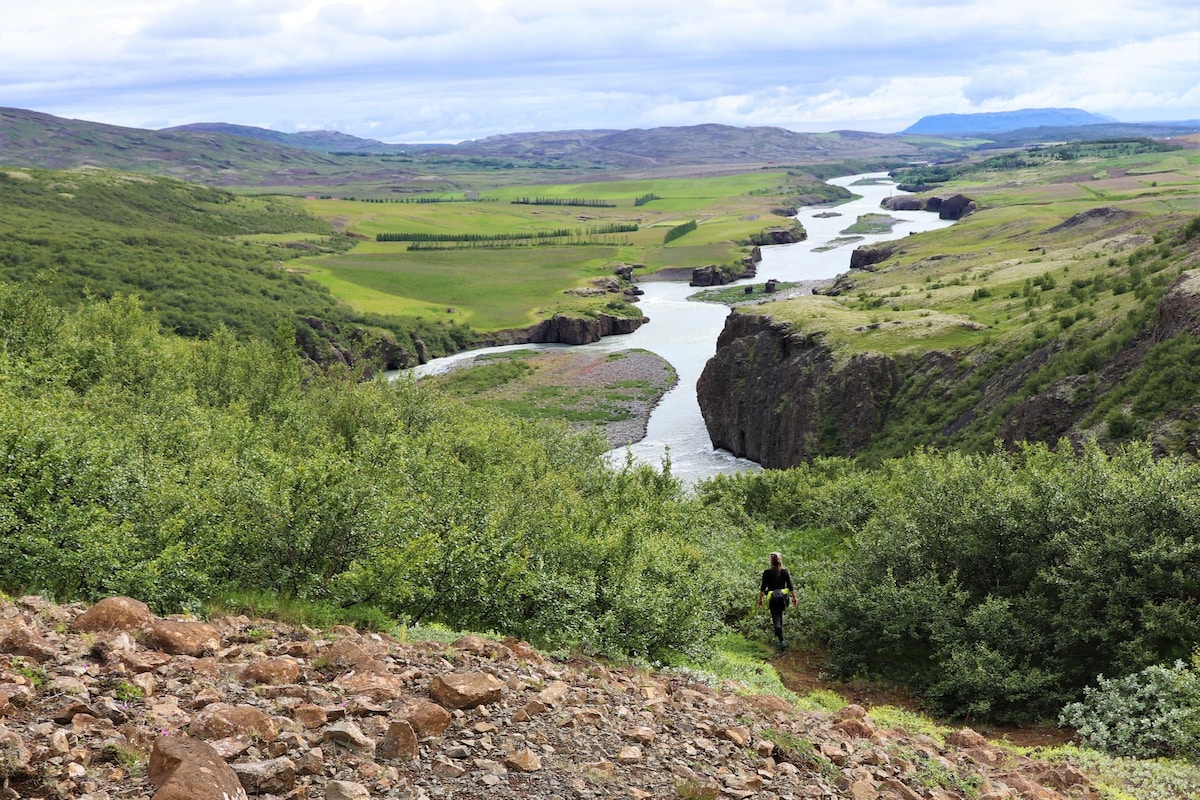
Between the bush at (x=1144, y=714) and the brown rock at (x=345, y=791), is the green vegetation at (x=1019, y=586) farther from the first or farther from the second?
the brown rock at (x=345, y=791)

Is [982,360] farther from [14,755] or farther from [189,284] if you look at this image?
[189,284]

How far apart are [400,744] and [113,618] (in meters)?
5.85

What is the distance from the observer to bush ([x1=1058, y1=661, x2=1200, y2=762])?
1565 centimetres

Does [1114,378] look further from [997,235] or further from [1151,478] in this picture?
[997,235]

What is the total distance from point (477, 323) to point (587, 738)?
142 m

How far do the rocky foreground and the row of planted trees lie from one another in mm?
2992

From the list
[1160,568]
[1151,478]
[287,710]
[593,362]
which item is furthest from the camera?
[593,362]

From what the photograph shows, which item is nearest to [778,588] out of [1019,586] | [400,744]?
[1019,586]

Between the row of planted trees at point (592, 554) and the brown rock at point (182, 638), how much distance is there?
10.2 feet

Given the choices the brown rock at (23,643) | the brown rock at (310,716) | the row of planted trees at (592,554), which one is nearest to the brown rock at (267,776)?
the brown rock at (310,716)

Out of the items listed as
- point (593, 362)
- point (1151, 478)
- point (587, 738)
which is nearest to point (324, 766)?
point (587, 738)

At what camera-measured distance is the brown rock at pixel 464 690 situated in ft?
41.8

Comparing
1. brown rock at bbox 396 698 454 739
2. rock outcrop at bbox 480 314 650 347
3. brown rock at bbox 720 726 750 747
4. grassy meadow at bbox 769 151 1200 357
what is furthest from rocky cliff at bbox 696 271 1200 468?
rock outcrop at bbox 480 314 650 347

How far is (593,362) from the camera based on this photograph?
12225cm
